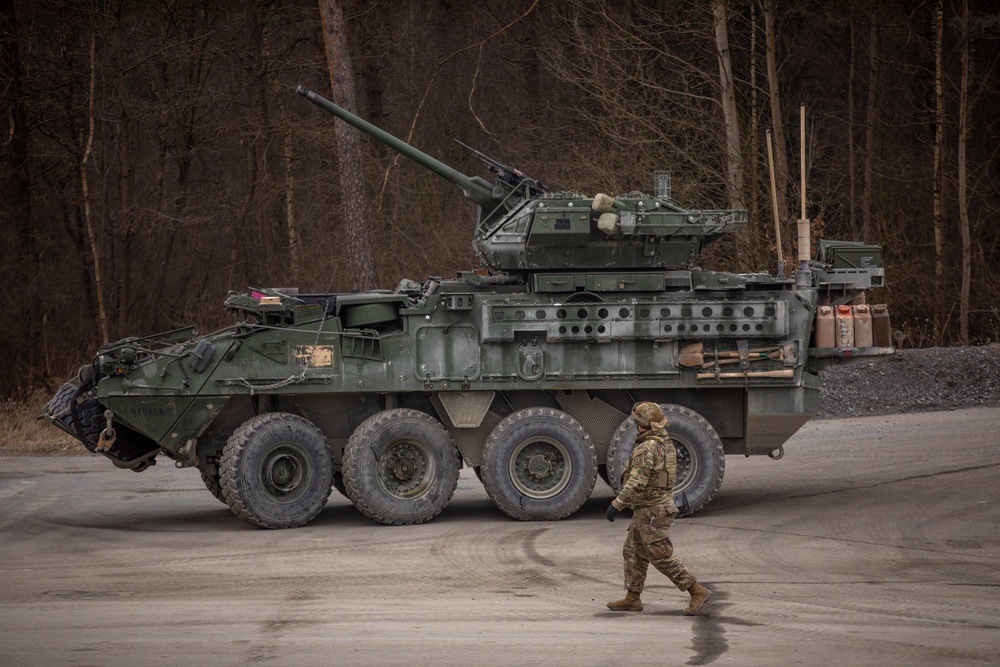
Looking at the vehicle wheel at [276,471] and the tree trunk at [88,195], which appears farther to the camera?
the tree trunk at [88,195]

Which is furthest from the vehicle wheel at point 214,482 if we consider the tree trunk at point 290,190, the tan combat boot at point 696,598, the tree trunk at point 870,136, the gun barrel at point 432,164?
the tree trunk at point 870,136

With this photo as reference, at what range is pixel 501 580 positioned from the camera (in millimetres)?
10312

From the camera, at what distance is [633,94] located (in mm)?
25266

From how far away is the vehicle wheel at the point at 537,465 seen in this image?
12812 mm

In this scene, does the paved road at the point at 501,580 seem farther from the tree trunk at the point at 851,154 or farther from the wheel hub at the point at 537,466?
the tree trunk at the point at 851,154

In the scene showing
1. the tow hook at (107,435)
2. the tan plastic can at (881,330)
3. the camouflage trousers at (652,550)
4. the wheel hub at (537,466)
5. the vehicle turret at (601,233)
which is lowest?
the camouflage trousers at (652,550)

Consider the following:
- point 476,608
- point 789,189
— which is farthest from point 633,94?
point 476,608

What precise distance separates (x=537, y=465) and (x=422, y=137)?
1817 centimetres

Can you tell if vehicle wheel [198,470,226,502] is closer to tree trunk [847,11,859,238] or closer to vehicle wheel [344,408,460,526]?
vehicle wheel [344,408,460,526]

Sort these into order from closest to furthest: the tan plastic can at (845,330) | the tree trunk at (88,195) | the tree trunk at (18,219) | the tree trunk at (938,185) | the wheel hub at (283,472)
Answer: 1. the wheel hub at (283,472)
2. the tan plastic can at (845,330)
3. the tree trunk at (88,195)
4. the tree trunk at (18,219)
5. the tree trunk at (938,185)

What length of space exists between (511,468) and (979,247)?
60.3ft

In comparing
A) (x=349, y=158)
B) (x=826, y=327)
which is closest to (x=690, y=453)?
(x=826, y=327)

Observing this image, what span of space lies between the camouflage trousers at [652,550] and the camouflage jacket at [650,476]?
63 millimetres

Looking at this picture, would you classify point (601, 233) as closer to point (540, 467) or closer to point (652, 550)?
point (540, 467)
